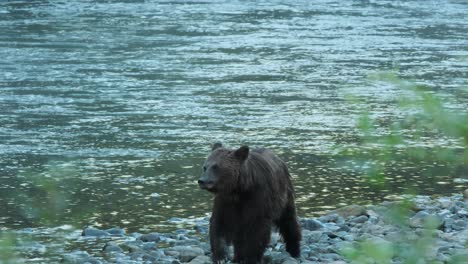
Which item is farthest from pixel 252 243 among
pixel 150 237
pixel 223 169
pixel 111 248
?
pixel 150 237

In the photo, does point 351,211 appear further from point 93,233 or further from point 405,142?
point 405,142

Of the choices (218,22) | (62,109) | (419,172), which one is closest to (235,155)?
(419,172)

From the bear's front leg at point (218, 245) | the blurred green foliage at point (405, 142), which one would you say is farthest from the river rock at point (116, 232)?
the blurred green foliage at point (405, 142)

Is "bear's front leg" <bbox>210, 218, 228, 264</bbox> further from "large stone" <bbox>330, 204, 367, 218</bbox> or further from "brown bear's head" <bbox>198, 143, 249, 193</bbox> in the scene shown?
"large stone" <bbox>330, 204, 367, 218</bbox>

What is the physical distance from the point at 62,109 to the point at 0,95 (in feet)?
5.63

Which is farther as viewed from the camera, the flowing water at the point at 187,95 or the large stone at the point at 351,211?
the flowing water at the point at 187,95

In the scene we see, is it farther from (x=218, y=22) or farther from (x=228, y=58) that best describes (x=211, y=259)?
(x=218, y=22)

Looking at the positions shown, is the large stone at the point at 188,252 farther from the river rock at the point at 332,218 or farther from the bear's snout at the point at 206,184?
the river rock at the point at 332,218

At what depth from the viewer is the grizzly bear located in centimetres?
703

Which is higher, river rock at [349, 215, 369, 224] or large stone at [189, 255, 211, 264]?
large stone at [189, 255, 211, 264]

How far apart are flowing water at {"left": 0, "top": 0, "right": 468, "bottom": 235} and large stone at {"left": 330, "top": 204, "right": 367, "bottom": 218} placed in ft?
1.20

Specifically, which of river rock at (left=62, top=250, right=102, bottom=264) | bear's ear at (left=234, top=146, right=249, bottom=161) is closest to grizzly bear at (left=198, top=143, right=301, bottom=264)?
bear's ear at (left=234, top=146, right=249, bottom=161)

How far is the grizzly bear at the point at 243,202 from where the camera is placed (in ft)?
23.1

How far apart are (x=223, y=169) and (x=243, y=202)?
0.40 m
